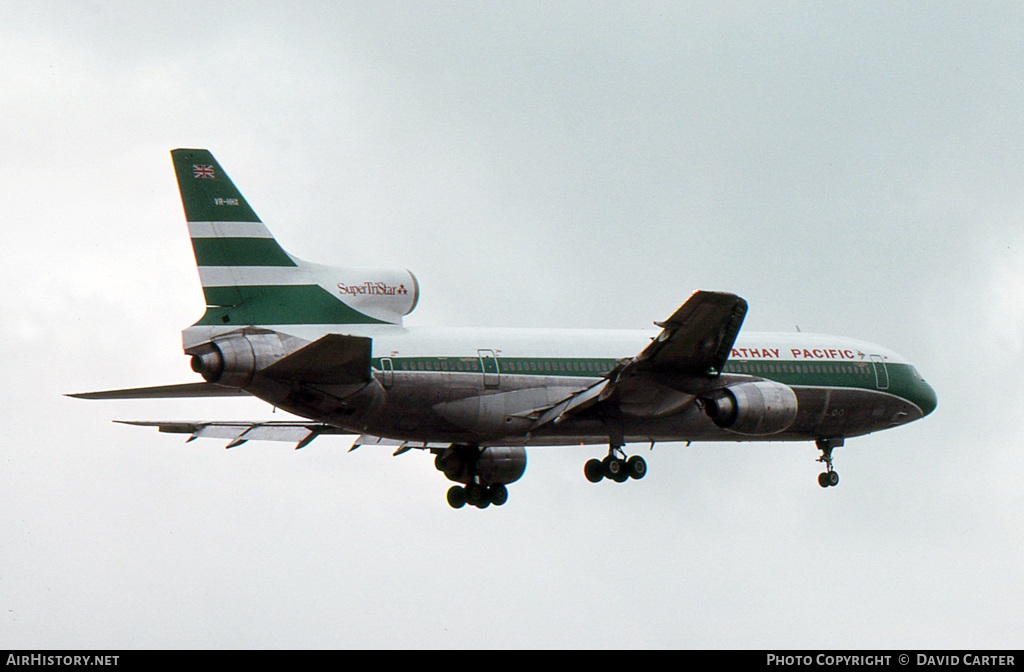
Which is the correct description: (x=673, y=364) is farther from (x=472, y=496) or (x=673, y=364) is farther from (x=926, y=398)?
(x=926, y=398)

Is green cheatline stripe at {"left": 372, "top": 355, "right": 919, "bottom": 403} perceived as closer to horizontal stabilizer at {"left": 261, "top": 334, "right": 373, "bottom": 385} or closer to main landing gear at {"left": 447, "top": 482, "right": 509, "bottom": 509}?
horizontal stabilizer at {"left": 261, "top": 334, "right": 373, "bottom": 385}

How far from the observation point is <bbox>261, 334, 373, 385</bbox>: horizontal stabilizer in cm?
2745

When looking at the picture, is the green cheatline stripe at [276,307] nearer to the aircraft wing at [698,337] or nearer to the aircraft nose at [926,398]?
the aircraft wing at [698,337]

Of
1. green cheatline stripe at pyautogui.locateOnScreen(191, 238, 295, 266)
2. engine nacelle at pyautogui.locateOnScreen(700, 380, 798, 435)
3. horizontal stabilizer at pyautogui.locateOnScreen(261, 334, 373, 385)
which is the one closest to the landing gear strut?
engine nacelle at pyautogui.locateOnScreen(700, 380, 798, 435)

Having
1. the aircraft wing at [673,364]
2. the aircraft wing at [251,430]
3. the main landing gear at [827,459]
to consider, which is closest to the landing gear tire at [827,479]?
the main landing gear at [827,459]

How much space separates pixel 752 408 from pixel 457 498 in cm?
849

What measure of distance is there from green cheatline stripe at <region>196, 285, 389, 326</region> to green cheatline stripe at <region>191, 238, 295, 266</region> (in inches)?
22.2

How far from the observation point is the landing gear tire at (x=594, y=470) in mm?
34219

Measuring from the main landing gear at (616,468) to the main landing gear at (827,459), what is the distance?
7.48m

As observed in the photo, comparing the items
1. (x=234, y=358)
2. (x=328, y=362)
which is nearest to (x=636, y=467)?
(x=328, y=362)

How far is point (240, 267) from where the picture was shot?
29.1 m
